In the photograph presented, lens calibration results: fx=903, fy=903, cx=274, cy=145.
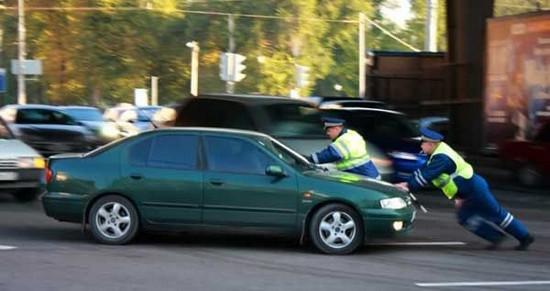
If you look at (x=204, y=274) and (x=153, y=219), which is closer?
(x=204, y=274)

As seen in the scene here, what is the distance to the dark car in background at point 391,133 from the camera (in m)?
16.4

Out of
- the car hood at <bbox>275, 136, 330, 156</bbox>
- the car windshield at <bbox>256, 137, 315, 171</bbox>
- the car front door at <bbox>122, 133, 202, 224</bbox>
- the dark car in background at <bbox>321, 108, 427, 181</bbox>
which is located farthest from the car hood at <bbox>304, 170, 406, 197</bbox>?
the dark car in background at <bbox>321, 108, 427, 181</bbox>

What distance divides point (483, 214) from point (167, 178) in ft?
11.9

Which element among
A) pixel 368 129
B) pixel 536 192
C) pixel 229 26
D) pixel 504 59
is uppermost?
pixel 229 26

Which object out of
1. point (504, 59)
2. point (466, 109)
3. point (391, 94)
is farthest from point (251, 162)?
point (391, 94)

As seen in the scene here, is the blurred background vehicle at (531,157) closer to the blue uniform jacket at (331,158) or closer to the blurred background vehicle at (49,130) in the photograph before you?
the blue uniform jacket at (331,158)

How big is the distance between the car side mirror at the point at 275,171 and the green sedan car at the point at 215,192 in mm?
11

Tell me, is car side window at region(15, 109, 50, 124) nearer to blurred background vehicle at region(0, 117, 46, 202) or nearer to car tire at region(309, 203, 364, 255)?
blurred background vehicle at region(0, 117, 46, 202)

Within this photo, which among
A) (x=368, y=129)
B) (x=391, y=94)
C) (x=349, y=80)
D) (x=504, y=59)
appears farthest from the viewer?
(x=349, y=80)

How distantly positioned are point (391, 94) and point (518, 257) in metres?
18.3

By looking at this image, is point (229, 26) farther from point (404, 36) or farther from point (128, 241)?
point (128, 241)

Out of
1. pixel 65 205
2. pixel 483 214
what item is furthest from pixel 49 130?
pixel 483 214

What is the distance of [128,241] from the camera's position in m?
9.97

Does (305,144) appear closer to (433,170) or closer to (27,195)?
(433,170)
